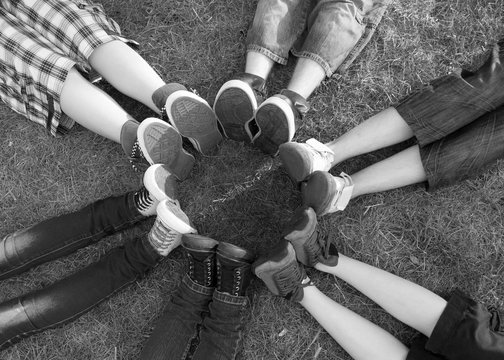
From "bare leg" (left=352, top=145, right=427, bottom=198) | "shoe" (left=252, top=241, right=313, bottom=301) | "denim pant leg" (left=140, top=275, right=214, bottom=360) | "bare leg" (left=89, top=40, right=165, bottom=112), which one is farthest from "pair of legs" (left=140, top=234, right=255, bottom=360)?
"bare leg" (left=89, top=40, right=165, bottom=112)

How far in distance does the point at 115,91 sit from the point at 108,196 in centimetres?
69

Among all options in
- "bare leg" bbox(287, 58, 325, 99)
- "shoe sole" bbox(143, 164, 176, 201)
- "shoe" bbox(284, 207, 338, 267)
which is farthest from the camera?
"bare leg" bbox(287, 58, 325, 99)

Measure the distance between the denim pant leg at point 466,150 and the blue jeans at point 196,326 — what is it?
1295mm

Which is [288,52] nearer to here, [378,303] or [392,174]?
[392,174]

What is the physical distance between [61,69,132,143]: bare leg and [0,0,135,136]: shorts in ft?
0.18

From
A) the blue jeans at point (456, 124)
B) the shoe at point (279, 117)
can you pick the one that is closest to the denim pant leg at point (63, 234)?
the shoe at point (279, 117)

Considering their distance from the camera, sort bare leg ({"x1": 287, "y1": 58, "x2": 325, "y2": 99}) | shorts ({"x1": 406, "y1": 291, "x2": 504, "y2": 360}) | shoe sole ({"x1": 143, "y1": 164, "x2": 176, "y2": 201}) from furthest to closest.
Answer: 1. bare leg ({"x1": 287, "y1": 58, "x2": 325, "y2": 99})
2. shoe sole ({"x1": 143, "y1": 164, "x2": 176, "y2": 201})
3. shorts ({"x1": 406, "y1": 291, "x2": 504, "y2": 360})

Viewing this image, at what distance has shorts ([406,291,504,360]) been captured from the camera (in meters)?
2.23

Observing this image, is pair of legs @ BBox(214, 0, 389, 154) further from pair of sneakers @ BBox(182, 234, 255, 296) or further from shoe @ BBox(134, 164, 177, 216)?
pair of sneakers @ BBox(182, 234, 255, 296)

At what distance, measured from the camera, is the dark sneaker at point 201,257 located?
2498mm

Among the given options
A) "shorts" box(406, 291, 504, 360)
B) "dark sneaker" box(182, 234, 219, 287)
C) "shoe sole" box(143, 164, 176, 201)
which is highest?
"shorts" box(406, 291, 504, 360)

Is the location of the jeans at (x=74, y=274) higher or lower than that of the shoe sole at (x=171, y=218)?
lower

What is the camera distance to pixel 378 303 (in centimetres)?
261

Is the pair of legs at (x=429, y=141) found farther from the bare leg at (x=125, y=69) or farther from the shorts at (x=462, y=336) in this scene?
the bare leg at (x=125, y=69)
